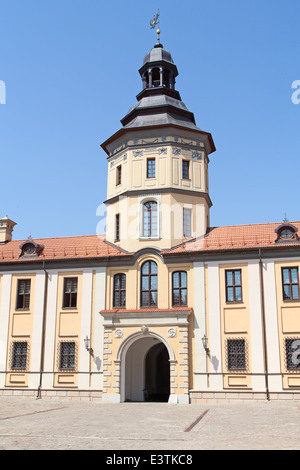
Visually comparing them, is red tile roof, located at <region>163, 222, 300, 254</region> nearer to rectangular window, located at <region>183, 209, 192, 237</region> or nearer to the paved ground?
rectangular window, located at <region>183, 209, 192, 237</region>

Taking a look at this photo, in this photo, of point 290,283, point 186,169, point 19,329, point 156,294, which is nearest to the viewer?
point 290,283

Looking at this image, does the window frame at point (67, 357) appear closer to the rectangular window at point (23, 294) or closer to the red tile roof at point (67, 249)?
the rectangular window at point (23, 294)

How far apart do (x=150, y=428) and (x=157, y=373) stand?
1689 cm

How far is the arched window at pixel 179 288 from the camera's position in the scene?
25969 millimetres

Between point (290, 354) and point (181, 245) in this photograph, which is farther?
point (181, 245)

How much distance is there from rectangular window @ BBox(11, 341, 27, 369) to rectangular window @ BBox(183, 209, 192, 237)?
11.4 m

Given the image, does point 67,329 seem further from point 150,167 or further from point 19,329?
point 150,167

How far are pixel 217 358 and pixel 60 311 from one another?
30.7ft

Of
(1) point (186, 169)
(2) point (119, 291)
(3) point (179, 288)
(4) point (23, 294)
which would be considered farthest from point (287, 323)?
(4) point (23, 294)

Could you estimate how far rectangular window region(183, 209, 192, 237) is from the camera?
91.6ft

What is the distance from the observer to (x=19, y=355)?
27.2 metres

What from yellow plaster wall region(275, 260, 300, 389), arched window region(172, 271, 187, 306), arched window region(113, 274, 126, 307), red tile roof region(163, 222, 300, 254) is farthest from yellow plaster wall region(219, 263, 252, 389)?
arched window region(113, 274, 126, 307)
